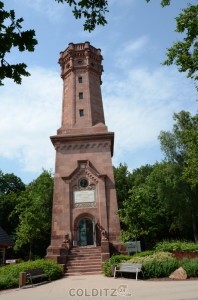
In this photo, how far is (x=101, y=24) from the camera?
6613mm

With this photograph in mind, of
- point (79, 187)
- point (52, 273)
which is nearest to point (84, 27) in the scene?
point (52, 273)

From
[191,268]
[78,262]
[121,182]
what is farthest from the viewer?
[121,182]

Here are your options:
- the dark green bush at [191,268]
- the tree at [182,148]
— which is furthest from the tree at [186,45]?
the tree at [182,148]

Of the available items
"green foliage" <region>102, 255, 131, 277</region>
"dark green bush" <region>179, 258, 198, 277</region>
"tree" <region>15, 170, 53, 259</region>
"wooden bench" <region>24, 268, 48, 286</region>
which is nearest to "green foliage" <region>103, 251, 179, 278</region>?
"dark green bush" <region>179, 258, 198, 277</region>

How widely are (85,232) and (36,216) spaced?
7.35 meters

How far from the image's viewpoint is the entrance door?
23986 millimetres

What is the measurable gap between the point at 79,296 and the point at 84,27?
8.87 metres

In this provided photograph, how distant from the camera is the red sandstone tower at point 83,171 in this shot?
77.3ft

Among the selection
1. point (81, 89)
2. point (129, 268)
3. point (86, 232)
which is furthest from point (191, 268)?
point (81, 89)

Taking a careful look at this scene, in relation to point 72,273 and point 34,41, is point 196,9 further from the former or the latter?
point 72,273

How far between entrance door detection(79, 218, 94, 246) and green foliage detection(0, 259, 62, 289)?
18.7ft

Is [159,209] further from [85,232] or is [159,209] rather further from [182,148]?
[85,232]

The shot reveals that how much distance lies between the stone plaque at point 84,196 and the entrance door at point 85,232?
147 cm

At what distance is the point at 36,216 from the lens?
1171 inches
